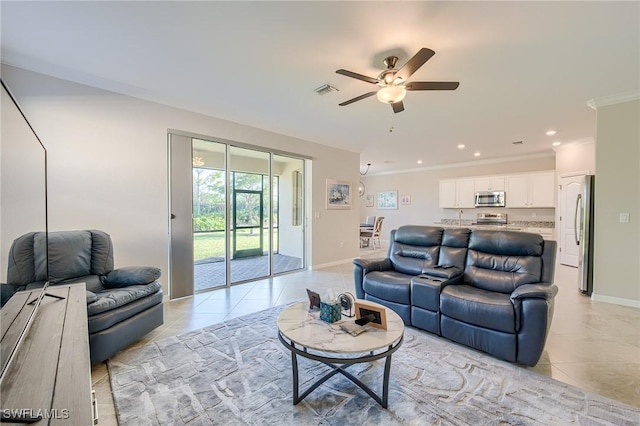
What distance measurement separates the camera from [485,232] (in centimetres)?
307

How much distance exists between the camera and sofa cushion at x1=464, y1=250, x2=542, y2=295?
8.54 ft

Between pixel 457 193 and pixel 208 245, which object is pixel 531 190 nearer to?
pixel 457 193

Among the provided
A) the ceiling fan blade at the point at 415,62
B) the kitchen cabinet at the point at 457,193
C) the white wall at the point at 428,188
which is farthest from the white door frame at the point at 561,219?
the ceiling fan blade at the point at 415,62

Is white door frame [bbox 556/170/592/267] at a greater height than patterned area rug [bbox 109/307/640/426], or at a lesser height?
greater

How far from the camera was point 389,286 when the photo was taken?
116 inches

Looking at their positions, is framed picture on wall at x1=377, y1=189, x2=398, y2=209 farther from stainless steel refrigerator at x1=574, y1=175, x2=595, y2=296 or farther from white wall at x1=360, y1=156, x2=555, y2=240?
stainless steel refrigerator at x1=574, y1=175, x2=595, y2=296

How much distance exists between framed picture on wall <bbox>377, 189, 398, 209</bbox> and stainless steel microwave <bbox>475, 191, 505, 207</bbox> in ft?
9.22


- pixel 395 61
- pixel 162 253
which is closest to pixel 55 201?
pixel 162 253

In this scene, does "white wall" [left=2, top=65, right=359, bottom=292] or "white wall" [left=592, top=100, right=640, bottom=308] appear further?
"white wall" [left=592, top=100, right=640, bottom=308]

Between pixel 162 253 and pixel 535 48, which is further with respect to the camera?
pixel 162 253

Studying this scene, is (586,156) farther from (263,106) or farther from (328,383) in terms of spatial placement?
(328,383)

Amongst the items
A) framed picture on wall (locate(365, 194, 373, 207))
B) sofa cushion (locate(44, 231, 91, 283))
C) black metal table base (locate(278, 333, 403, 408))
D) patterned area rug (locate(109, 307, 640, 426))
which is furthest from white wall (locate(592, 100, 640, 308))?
framed picture on wall (locate(365, 194, 373, 207))

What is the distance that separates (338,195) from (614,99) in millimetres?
4429

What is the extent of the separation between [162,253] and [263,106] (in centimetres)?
246
